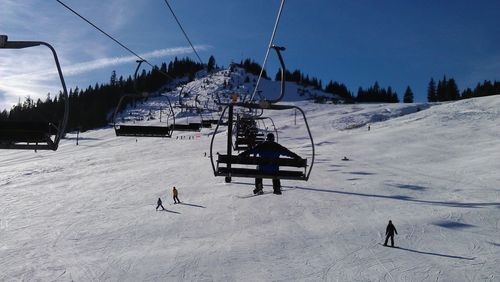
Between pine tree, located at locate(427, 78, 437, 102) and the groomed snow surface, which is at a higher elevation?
pine tree, located at locate(427, 78, 437, 102)

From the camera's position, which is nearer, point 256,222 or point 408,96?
point 256,222

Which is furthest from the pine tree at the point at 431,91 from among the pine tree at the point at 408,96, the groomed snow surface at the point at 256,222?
the groomed snow surface at the point at 256,222

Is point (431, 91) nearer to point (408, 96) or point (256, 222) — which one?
point (408, 96)

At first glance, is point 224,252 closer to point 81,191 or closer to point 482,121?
point 81,191

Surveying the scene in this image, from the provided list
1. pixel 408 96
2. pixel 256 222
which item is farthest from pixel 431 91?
pixel 256 222

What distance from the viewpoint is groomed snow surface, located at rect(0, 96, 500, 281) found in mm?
14000

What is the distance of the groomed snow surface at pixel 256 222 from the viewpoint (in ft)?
45.9

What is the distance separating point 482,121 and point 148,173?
46.7 metres

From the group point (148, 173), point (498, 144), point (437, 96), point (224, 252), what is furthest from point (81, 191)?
point (437, 96)

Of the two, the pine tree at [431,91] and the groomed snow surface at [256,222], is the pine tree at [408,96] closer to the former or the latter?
the pine tree at [431,91]

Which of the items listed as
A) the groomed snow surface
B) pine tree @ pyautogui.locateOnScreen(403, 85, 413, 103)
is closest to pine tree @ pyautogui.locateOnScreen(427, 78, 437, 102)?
pine tree @ pyautogui.locateOnScreen(403, 85, 413, 103)

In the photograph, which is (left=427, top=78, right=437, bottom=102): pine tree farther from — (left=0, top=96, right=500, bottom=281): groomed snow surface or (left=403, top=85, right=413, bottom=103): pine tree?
(left=0, top=96, right=500, bottom=281): groomed snow surface

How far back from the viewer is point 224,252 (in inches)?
611

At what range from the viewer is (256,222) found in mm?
19156
